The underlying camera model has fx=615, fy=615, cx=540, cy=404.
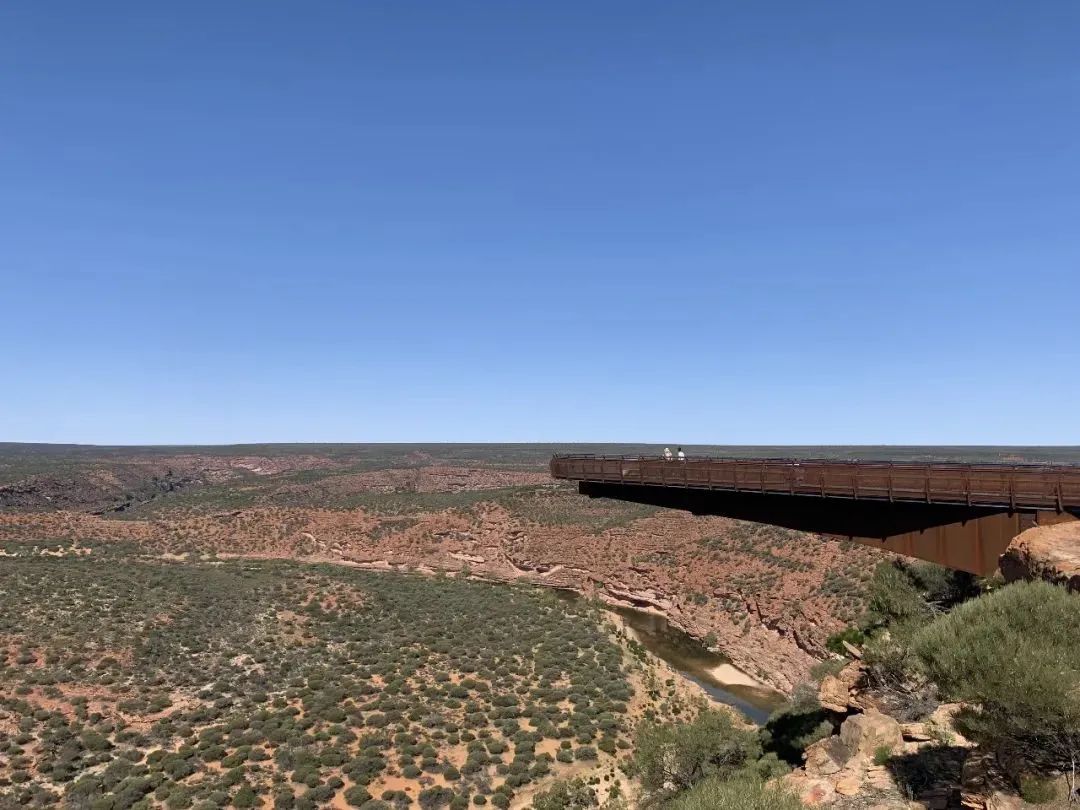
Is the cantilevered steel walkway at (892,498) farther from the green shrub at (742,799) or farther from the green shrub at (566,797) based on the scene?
the green shrub at (566,797)

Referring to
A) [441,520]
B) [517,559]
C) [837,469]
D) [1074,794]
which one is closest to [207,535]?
[441,520]

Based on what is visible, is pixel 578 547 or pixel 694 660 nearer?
pixel 694 660

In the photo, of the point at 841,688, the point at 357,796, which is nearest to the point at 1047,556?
the point at 841,688

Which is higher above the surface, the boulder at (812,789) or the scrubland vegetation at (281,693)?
the boulder at (812,789)

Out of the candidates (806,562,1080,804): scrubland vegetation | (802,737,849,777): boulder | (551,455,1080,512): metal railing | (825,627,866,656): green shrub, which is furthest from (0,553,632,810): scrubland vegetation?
(806,562,1080,804): scrubland vegetation

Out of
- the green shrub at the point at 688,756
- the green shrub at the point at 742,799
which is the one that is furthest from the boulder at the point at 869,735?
the green shrub at the point at 688,756

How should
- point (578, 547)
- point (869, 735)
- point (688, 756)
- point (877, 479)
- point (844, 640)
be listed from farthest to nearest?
1. point (578, 547)
2. point (844, 640)
3. point (688, 756)
4. point (877, 479)
5. point (869, 735)

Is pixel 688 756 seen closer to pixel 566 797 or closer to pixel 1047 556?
pixel 566 797
